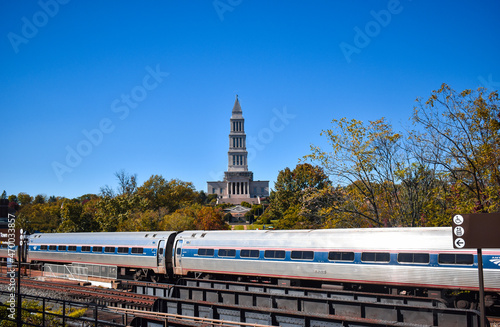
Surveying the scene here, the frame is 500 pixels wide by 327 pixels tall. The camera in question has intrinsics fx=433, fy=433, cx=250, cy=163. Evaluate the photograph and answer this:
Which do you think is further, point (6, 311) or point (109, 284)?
point (109, 284)

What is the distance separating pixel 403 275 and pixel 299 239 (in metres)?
5.87

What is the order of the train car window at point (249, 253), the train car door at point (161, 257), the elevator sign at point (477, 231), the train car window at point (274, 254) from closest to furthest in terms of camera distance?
1. the elevator sign at point (477, 231)
2. the train car window at point (274, 254)
3. the train car window at point (249, 253)
4. the train car door at point (161, 257)

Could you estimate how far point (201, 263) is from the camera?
2800 cm

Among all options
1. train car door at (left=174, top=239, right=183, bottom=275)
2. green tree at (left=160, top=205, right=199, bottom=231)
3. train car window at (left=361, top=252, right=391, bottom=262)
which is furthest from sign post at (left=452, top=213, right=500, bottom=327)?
green tree at (left=160, top=205, right=199, bottom=231)

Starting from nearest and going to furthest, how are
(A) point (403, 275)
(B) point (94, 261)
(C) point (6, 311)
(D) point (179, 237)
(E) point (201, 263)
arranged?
1. (C) point (6, 311)
2. (A) point (403, 275)
3. (E) point (201, 263)
4. (D) point (179, 237)
5. (B) point (94, 261)

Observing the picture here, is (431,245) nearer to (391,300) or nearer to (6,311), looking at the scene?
(391,300)

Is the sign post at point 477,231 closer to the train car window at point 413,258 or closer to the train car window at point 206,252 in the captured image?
the train car window at point 413,258

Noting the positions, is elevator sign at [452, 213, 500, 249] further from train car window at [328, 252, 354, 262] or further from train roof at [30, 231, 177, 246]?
train roof at [30, 231, 177, 246]

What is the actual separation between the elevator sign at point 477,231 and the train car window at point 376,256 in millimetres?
12347

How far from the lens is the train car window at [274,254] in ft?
79.9

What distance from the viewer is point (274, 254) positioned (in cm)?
2469

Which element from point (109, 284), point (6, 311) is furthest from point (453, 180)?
point (6, 311)

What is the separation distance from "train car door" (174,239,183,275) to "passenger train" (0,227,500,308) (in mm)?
66

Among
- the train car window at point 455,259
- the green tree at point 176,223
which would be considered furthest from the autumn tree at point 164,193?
the train car window at point 455,259
